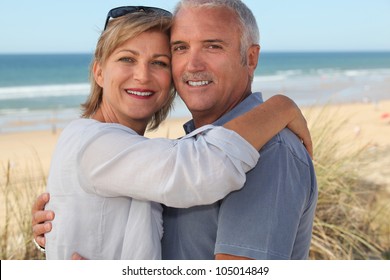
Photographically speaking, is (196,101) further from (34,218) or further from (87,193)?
(34,218)

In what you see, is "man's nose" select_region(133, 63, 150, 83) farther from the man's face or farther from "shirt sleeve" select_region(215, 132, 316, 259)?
"shirt sleeve" select_region(215, 132, 316, 259)

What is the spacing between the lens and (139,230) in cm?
229

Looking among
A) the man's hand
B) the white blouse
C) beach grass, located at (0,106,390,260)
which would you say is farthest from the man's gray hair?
beach grass, located at (0,106,390,260)

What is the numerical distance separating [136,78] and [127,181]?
83 centimetres

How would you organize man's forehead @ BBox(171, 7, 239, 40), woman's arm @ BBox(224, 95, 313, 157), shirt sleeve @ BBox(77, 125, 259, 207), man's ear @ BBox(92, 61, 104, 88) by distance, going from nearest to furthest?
shirt sleeve @ BBox(77, 125, 259, 207), woman's arm @ BBox(224, 95, 313, 157), man's forehead @ BBox(171, 7, 239, 40), man's ear @ BBox(92, 61, 104, 88)

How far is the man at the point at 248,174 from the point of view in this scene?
214 cm

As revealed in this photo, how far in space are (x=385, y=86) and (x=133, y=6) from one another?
97.6ft

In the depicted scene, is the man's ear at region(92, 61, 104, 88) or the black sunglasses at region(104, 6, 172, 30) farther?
the man's ear at region(92, 61, 104, 88)

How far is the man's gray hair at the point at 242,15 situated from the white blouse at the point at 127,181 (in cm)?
64

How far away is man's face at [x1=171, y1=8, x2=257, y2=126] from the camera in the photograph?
8.64 feet

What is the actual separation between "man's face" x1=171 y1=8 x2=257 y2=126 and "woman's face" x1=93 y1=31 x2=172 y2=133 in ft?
0.30

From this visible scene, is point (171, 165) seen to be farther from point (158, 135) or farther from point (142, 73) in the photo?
point (158, 135)
